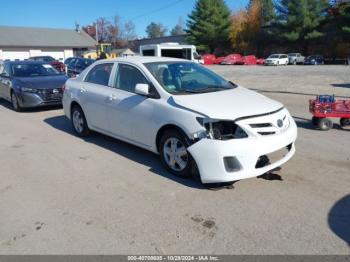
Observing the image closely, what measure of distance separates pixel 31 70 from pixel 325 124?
9094 millimetres

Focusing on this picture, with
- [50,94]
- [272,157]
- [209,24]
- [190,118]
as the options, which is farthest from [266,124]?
[209,24]

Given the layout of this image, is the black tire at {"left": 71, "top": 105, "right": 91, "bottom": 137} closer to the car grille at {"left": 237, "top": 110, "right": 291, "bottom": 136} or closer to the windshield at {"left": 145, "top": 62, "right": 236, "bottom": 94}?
the windshield at {"left": 145, "top": 62, "right": 236, "bottom": 94}

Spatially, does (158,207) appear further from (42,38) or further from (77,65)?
(42,38)

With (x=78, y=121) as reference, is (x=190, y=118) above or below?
above

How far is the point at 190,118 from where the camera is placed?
15.0 feet

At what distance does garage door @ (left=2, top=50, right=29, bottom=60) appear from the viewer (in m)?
56.2

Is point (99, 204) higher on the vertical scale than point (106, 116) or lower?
lower

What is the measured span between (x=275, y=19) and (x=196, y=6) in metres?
14.3

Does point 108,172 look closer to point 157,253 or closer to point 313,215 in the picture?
point 157,253

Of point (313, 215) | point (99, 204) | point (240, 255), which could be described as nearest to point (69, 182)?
point (99, 204)

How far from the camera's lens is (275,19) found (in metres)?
57.0

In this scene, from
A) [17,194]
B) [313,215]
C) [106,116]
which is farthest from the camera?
[106,116]

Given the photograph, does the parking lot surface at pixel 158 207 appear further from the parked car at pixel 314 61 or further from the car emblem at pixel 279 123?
the parked car at pixel 314 61

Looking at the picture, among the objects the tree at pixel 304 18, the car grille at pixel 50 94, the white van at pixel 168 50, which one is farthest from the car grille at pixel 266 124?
the tree at pixel 304 18
